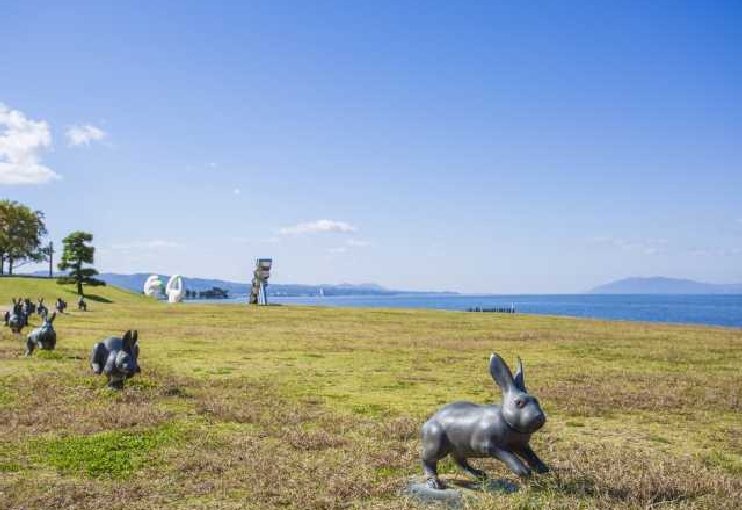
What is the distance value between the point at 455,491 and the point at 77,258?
78.9 meters

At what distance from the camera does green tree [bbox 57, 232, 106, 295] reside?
2985 inches

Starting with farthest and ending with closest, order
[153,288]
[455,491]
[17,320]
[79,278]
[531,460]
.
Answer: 1. [153,288]
2. [79,278]
3. [17,320]
4. [455,491]
5. [531,460]

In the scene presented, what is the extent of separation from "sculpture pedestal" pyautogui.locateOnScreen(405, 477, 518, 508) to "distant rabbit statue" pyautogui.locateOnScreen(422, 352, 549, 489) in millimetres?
141

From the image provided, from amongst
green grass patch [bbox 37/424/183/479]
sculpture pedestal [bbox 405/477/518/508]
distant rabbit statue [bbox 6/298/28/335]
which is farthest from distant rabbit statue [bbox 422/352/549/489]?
distant rabbit statue [bbox 6/298/28/335]

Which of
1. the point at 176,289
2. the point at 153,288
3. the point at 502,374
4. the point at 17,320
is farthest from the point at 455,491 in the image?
the point at 153,288

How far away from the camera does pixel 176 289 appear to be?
8731cm

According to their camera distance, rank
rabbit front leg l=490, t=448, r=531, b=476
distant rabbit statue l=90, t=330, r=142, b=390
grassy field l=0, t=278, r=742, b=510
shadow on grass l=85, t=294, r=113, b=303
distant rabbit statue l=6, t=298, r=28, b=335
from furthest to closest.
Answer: shadow on grass l=85, t=294, r=113, b=303, distant rabbit statue l=6, t=298, r=28, b=335, distant rabbit statue l=90, t=330, r=142, b=390, grassy field l=0, t=278, r=742, b=510, rabbit front leg l=490, t=448, r=531, b=476

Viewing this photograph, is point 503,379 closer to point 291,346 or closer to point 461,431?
point 461,431

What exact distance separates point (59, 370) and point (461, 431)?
14278 millimetres

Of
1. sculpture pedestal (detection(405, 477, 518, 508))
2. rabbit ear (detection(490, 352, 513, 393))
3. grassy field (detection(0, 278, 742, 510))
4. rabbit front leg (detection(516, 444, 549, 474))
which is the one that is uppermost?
rabbit ear (detection(490, 352, 513, 393))

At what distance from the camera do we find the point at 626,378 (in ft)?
60.1

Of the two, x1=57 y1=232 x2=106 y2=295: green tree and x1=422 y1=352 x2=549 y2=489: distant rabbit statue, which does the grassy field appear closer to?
x1=422 y1=352 x2=549 y2=489: distant rabbit statue

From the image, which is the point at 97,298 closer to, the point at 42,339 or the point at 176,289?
the point at 176,289

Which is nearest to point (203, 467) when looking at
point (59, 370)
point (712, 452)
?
point (712, 452)
